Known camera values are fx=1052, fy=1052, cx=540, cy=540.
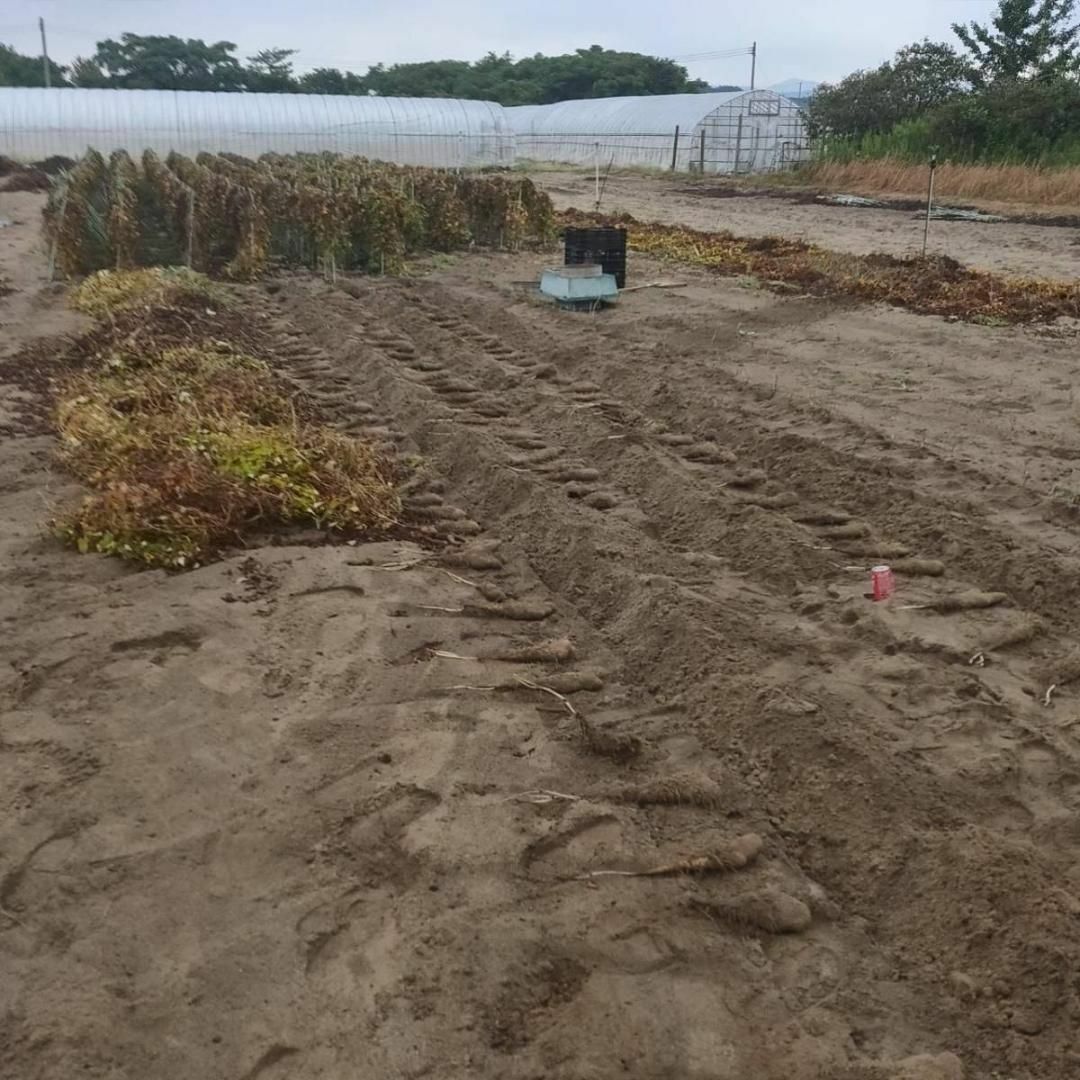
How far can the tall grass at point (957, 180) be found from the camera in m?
19.0

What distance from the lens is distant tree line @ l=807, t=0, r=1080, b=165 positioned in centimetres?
2172

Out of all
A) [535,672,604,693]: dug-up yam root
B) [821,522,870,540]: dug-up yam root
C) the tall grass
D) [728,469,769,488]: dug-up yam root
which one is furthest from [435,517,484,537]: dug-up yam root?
the tall grass

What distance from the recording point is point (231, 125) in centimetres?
2498

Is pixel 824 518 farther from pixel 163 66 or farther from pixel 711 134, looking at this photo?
pixel 163 66

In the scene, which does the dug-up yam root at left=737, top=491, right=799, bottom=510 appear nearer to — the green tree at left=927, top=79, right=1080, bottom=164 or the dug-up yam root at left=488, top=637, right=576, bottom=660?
the dug-up yam root at left=488, top=637, right=576, bottom=660

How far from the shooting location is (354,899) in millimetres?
2607

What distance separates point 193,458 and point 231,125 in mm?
22896

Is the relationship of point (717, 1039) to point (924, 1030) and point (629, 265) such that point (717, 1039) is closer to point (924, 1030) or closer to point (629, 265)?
point (924, 1030)

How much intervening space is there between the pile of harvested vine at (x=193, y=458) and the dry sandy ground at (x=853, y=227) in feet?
29.1

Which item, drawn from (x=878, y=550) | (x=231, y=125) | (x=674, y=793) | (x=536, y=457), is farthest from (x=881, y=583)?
(x=231, y=125)

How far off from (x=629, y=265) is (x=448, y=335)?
4539 millimetres

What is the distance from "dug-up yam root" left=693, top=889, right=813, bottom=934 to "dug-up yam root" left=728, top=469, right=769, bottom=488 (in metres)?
2.93

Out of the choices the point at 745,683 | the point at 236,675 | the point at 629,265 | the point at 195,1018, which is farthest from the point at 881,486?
the point at 629,265

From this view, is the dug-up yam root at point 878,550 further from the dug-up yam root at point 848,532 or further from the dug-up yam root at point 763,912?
the dug-up yam root at point 763,912
